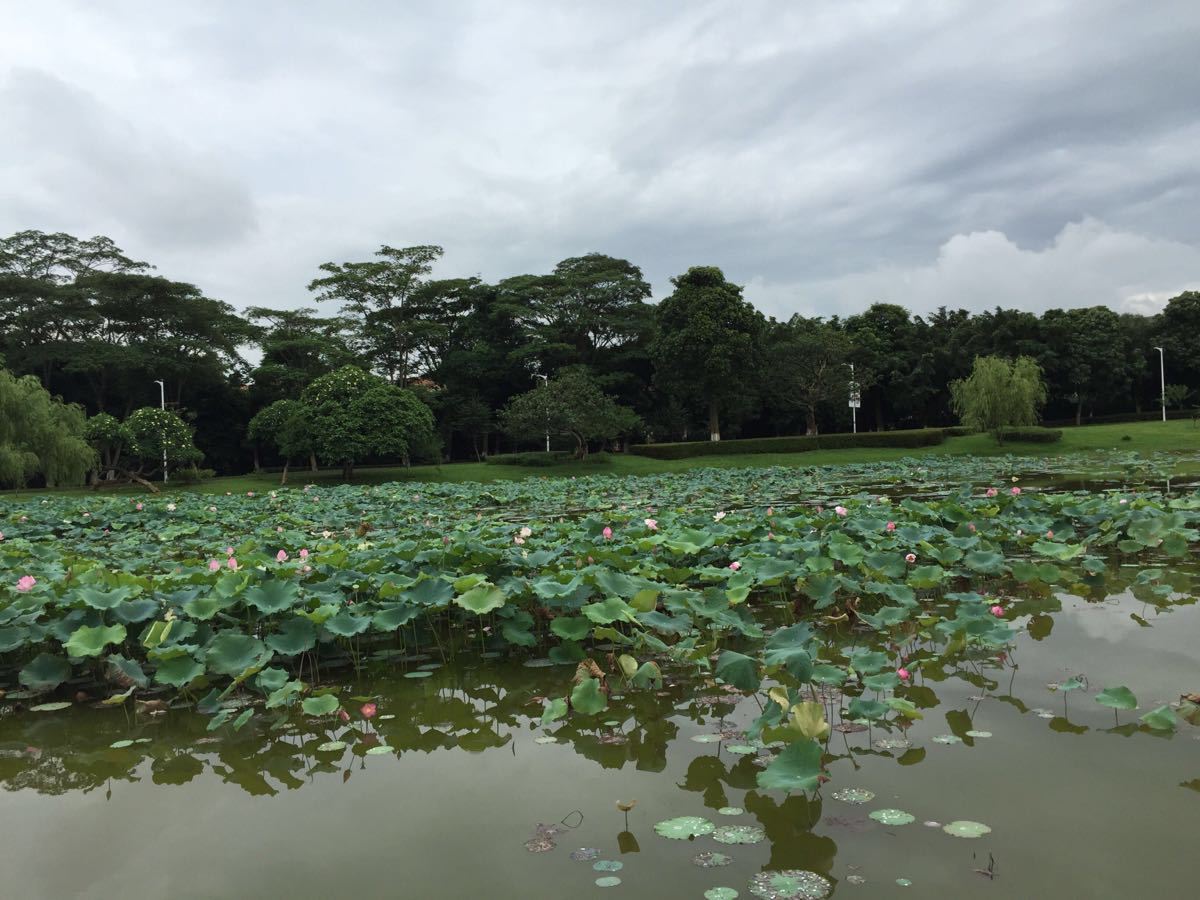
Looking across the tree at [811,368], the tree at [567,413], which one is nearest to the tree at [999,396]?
the tree at [811,368]

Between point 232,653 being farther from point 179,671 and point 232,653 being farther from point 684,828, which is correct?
point 684,828

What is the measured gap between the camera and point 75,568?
5.05m

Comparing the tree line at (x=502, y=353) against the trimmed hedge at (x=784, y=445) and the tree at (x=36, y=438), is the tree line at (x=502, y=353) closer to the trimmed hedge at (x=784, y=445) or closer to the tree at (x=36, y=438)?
the trimmed hedge at (x=784, y=445)

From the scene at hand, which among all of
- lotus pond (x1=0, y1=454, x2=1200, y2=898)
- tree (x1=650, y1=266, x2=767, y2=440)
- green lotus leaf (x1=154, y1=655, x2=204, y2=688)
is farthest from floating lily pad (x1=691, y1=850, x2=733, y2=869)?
tree (x1=650, y1=266, x2=767, y2=440)

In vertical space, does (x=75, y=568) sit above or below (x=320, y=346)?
below

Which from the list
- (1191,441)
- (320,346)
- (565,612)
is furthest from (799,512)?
(320,346)

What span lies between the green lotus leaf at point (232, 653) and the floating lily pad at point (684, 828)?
2.04 metres

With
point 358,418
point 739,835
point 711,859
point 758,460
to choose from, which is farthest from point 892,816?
point 758,460

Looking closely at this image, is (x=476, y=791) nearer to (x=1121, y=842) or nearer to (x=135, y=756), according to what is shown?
(x=135, y=756)

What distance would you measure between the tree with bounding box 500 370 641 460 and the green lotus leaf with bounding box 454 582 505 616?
24.1 meters

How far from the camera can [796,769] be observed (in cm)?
219

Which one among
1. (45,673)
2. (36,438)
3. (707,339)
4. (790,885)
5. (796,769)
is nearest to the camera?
(790,885)

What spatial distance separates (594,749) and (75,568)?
3955 millimetres

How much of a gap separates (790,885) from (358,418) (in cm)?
2554
